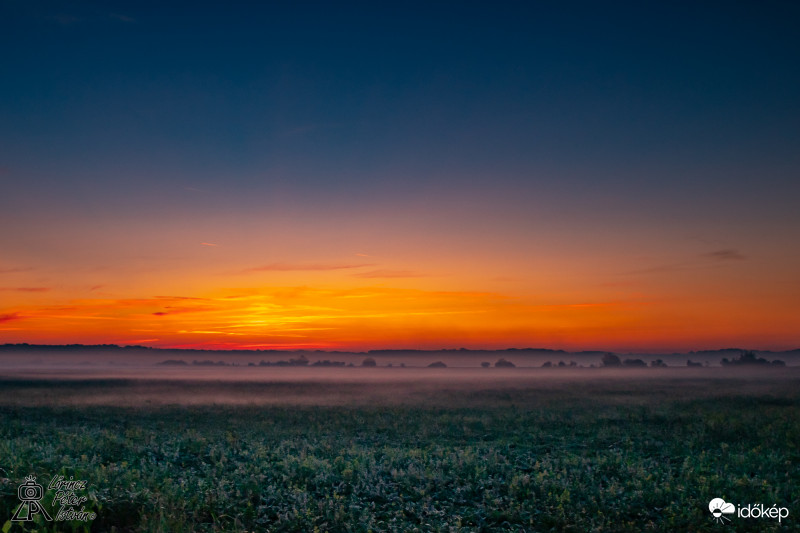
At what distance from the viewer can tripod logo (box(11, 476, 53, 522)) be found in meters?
12.1

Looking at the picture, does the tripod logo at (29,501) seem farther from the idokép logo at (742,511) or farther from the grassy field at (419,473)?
the idokép logo at (742,511)

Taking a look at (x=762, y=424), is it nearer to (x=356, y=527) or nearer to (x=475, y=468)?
(x=475, y=468)

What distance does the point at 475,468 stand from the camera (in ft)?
56.6

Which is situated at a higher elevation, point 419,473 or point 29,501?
point 29,501

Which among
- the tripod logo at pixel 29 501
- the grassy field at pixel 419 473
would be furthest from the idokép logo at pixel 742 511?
the tripod logo at pixel 29 501

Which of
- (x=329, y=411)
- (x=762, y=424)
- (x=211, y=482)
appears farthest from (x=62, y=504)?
(x=762, y=424)

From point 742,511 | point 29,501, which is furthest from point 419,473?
point 29,501

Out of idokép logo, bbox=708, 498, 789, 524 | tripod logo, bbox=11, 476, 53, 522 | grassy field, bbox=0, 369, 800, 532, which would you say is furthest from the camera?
idokép logo, bbox=708, 498, 789, 524

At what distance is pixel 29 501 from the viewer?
1259 centimetres

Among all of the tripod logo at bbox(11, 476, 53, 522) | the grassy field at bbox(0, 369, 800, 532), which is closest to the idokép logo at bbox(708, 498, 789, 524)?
the grassy field at bbox(0, 369, 800, 532)

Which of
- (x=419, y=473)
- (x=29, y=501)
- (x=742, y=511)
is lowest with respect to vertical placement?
(x=742, y=511)

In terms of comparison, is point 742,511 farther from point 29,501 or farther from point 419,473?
point 29,501

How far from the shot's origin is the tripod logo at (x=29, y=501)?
12.1 m

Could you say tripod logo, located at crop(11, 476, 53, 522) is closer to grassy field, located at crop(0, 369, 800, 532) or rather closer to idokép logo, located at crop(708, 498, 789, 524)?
grassy field, located at crop(0, 369, 800, 532)
